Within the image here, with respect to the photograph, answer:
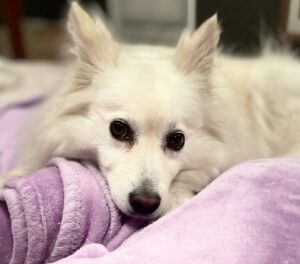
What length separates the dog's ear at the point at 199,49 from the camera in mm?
1175

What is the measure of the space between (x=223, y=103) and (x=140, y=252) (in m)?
0.55

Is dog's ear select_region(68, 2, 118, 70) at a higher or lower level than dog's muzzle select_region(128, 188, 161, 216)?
higher

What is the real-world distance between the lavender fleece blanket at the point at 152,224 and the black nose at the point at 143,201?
1.6 inches

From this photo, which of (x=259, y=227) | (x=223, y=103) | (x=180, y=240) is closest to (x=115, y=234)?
(x=180, y=240)

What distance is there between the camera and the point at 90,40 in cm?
119

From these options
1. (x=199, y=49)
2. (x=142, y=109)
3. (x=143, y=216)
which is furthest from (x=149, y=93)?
(x=143, y=216)

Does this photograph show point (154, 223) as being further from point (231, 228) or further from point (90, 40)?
point (90, 40)

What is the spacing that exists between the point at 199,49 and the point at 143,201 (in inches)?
17.1

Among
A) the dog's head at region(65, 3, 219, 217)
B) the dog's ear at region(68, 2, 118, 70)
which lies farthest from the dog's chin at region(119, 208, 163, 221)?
the dog's ear at region(68, 2, 118, 70)

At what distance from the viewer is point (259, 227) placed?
3.15 ft

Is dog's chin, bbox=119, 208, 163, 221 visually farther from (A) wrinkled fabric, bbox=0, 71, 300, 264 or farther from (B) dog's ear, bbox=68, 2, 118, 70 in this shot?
(B) dog's ear, bbox=68, 2, 118, 70

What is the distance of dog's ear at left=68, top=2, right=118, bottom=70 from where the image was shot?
A: 1.16 meters

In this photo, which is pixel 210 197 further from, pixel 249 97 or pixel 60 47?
pixel 60 47

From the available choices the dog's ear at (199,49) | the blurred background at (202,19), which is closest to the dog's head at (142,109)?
the dog's ear at (199,49)
